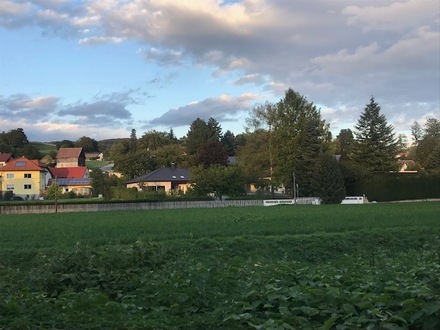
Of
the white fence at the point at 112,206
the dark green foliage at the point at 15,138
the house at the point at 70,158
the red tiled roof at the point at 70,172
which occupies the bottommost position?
the white fence at the point at 112,206

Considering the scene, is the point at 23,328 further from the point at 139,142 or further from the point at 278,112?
the point at 139,142

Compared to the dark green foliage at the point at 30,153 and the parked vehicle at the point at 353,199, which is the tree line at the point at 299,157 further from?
the dark green foliage at the point at 30,153

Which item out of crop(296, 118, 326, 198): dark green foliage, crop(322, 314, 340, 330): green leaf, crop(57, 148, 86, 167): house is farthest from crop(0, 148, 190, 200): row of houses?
crop(322, 314, 340, 330): green leaf

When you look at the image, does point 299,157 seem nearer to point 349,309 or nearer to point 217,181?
point 217,181

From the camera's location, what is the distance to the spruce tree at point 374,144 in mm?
75500

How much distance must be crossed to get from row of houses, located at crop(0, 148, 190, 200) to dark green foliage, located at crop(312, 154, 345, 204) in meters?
24.0

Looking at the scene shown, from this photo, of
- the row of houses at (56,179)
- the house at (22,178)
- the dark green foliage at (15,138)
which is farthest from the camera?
the dark green foliage at (15,138)

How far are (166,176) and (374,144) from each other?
35.2 meters

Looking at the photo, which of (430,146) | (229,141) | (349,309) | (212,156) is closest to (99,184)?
(212,156)

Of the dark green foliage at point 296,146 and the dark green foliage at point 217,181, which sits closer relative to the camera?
the dark green foliage at point 217,181

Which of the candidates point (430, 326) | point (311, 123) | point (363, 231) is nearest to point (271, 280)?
point (430, 326)

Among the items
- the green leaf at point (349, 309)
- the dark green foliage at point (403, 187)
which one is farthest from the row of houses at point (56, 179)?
the green leaf at point (349, 309)

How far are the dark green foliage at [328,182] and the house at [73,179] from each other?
57772 millimetres

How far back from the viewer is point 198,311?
6.15 m
